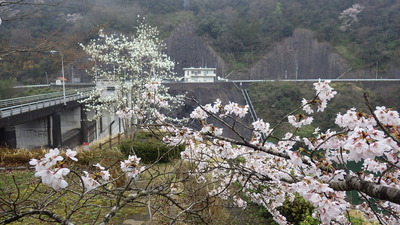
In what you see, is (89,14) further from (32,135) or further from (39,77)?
(32,135)

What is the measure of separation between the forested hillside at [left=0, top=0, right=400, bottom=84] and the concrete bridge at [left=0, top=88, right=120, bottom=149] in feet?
59.2

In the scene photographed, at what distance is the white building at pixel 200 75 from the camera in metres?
43.8

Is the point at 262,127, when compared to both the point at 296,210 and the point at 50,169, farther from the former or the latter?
the point at 296,210

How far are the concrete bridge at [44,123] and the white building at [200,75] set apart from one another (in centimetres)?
1804

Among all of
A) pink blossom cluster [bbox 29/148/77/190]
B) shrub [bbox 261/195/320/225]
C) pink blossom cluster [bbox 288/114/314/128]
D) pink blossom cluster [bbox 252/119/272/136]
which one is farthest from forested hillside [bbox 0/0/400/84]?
pink blossom cluster [bbox 29/148/77/190]

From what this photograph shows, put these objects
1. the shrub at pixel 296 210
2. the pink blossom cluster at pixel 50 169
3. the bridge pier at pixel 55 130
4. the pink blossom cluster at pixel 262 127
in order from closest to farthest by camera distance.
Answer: the pink blossom cluster at pixel 50 169, the pink blossom cluster at pixel 262 127, the shrub at pixel 296 210, the bridge pier at pixel 55 130

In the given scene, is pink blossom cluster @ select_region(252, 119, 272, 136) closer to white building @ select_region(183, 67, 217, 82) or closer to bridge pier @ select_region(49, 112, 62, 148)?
bridge pier @ select_region(49, 112, 62, 148)

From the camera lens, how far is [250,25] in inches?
2229

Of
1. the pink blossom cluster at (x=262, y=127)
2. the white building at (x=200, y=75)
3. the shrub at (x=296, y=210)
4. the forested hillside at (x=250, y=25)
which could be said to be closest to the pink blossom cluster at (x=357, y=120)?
the pink blossom cluster at (x=262, y=127)

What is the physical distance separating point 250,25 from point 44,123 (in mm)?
45707

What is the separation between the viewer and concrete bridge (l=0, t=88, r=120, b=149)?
643 inches

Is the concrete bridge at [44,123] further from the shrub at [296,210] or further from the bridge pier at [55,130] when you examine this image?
the shrub at [296,210]

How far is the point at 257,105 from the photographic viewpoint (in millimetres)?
33781

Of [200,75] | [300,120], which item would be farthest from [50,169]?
Result: [200,75]
